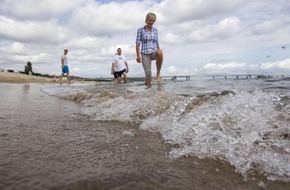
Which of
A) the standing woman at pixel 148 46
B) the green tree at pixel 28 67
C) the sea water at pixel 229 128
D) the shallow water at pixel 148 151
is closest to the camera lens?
the shallow water at pixel 148 151

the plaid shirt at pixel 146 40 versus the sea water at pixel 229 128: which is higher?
the plaid shirt at pixel 146 40

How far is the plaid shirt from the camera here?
293 inches

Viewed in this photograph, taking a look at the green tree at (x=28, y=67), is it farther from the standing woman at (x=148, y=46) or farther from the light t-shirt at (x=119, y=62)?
the standing woman at (x=148, y=46)

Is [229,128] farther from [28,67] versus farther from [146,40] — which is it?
[28,67]

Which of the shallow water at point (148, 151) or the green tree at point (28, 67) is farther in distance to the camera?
the green tree at point (28, 67)

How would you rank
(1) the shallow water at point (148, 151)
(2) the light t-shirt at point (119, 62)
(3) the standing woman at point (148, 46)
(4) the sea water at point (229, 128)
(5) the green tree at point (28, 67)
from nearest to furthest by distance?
1. (1) the shallow water at point (148, 151)
2. (4) the sea water at point (229, 128)
3. (3) the standing woman at point (148, 46)
4. (2) the light t-shirt at point (119, 62)
5. (5) the green tree at point (28, 67)

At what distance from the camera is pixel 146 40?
24.5 feet

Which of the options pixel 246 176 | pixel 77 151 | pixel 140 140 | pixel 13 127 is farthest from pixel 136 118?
pixel 246 176

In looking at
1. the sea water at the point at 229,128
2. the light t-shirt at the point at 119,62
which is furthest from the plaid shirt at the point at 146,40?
the light t-shirt at the point at 119,62

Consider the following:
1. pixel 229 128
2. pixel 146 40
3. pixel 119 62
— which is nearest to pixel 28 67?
pixel 119 62

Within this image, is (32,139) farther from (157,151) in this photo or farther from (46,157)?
(157,151)

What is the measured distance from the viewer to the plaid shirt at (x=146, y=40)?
7.44 m

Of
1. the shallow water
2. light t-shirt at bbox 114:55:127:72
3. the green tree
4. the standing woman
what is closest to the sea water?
the shallow water

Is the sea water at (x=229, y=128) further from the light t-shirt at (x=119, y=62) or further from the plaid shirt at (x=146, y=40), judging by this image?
the light t-shirt at (x=119, y=62)
